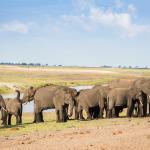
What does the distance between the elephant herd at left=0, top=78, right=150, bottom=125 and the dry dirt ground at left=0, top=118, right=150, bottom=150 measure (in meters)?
6.93

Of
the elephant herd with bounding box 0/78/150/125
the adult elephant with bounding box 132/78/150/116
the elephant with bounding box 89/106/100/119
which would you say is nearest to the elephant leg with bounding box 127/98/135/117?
the elephant herd with bounding box 0/78/150/125

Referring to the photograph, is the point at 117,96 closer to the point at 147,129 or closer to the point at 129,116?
A: the point at 129,116

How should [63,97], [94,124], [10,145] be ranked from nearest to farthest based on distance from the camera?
[10,145] → [94,124] → [63,97]

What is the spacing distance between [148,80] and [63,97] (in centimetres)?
589

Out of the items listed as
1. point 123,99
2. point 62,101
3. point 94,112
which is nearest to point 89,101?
point 94,112

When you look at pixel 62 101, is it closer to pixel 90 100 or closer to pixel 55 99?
pixel 55 99

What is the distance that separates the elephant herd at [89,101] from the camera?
88.6 feet

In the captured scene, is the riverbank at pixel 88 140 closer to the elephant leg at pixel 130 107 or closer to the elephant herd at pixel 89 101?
the elephant herd at pixel 89 101

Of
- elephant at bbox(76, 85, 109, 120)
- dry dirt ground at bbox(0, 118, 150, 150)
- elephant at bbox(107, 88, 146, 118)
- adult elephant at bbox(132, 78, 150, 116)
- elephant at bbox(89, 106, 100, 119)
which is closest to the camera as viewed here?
dry dirt ground at bbox(0, 118, 150, 150)

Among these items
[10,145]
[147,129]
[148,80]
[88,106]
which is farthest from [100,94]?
[10,145]

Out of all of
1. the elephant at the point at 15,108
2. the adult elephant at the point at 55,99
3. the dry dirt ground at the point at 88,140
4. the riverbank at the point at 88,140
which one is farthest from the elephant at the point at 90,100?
the dry dirt ground at the point at 88,140

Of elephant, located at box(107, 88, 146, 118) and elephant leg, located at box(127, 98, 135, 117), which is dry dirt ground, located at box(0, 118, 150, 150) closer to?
elephant leg, located at box(127, 98, 135, 117)

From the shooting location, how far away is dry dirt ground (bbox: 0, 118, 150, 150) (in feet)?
51.2

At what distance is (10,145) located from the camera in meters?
17.0
